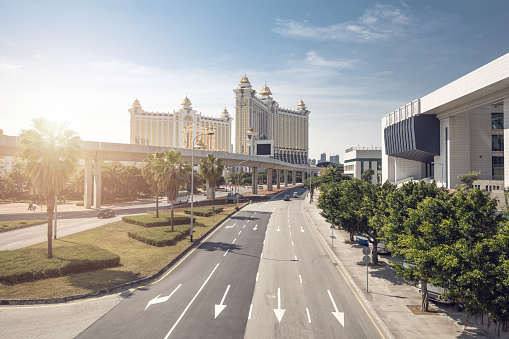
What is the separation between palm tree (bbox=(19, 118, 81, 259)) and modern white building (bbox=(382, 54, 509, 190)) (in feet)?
203

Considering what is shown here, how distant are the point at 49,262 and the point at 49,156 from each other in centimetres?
806

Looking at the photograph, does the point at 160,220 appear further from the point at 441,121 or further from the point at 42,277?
the point at 441,121

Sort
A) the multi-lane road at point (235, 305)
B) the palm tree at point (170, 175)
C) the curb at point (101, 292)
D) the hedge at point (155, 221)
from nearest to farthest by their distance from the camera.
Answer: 1. the multi-lane road at point (235, 305)
2. the curb at point (101, 292)
3. the palm tree at point (170, 175)
4. the hedge at point (155, 221)

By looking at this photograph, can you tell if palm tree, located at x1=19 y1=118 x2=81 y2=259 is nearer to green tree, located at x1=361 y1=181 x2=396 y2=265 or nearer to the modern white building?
green tree, located at x1=361 y1=181 x2=396 y2=265

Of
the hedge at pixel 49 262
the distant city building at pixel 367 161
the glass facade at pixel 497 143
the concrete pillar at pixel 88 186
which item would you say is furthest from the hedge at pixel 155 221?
the distant city building at pixel 367 161

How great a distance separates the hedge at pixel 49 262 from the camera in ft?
67.3

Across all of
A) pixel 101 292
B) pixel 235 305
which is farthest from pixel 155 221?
pixel 235 305

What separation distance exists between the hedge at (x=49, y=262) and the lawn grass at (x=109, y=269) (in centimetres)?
55

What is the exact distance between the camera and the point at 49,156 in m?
24.7

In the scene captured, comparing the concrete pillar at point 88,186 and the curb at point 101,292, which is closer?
the curb at point 101,292

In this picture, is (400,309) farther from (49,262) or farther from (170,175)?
(170,175)

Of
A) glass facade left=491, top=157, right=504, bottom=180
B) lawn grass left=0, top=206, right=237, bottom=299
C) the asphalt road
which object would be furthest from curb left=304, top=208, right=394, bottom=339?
glass facade left=491, top=157, right=504, bottom=180

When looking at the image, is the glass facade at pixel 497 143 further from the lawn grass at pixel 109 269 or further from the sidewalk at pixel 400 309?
the lawn grass at pixel 109 269

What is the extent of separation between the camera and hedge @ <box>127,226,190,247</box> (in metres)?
31.8
